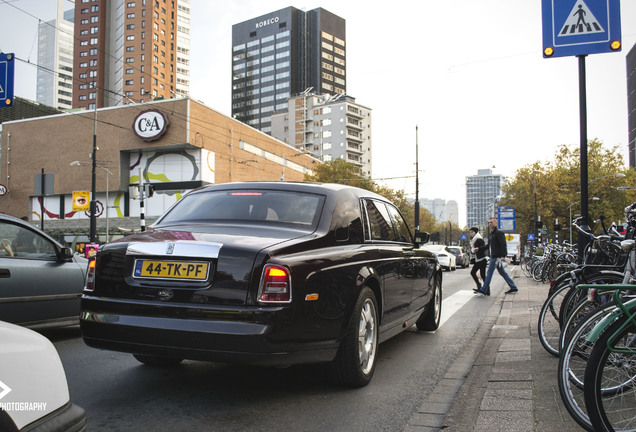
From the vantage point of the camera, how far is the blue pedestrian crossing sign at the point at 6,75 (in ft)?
38.4

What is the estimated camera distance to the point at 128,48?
302 ft

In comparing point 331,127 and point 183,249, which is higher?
point 331,127

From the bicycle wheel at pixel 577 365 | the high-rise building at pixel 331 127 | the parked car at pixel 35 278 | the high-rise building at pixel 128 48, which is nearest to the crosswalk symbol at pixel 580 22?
the bicycle wheel at pixel 577 365

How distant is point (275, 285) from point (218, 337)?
47 cm

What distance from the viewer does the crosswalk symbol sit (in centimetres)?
577

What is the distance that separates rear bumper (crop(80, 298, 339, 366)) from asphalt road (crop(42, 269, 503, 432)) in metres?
0.39

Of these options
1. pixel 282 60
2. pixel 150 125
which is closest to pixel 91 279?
pixel 150 125

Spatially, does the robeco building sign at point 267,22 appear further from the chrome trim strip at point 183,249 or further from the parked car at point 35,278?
the chrome trim strip at point 183,249

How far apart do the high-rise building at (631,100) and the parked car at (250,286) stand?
78.0 metres

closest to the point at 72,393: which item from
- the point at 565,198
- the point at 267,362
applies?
the point at 267,362

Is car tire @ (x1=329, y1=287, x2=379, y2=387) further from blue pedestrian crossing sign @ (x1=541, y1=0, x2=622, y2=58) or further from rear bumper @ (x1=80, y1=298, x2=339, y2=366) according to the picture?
blue pedestrian crossing sign @ (x1=541, y1=0, x2=622, y2=58)

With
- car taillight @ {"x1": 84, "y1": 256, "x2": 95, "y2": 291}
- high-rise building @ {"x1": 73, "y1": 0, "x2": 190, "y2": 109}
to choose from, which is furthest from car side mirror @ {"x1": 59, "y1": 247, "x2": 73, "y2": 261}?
high-rise building @ {"x1": 73, "y1": 0, "x2": 190, "y2": 109}

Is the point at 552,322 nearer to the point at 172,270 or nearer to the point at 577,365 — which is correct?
the point at 577,365

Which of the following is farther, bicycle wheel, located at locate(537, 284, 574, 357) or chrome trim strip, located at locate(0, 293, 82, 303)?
chrome trim strip, located at locate(0, 293, 82, 303)
